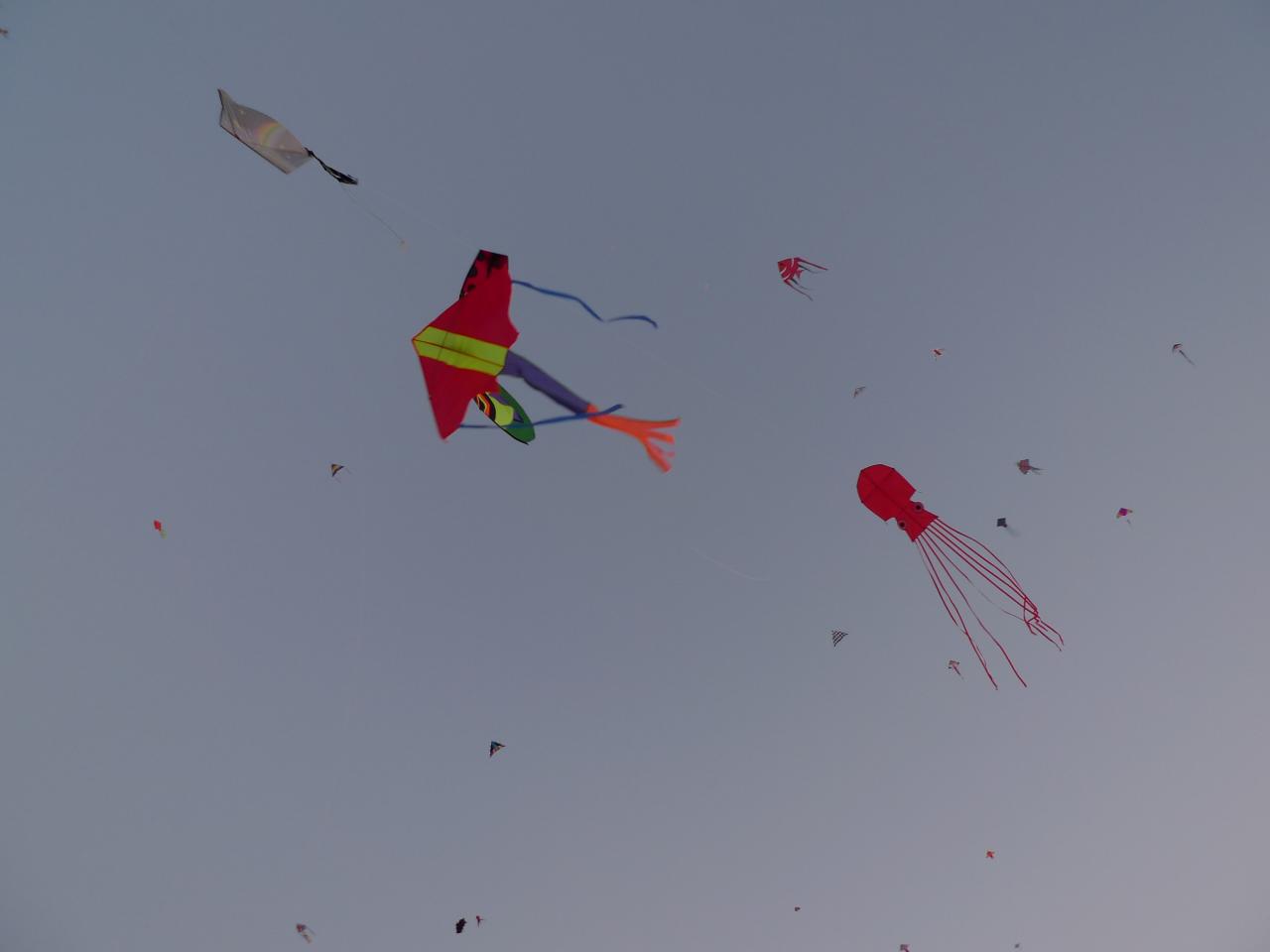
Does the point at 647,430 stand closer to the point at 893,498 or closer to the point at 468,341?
the point at 468,341

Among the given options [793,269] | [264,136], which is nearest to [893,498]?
[793,269]

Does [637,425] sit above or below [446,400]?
above

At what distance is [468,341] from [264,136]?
90.6 inches

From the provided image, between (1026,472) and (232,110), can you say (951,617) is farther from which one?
(232,110)

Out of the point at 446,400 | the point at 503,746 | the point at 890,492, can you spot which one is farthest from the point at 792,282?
the point at 503,746

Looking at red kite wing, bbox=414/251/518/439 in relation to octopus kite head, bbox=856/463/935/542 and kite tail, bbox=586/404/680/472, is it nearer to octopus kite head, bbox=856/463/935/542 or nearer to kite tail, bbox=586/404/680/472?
kite tail, bbox=586/404/680/472

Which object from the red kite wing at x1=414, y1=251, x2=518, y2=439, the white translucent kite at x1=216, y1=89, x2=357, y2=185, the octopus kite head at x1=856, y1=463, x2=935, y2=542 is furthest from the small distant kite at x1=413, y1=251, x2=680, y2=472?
the octopus kite head at x1=856, y1=463, x2=935, y2=542

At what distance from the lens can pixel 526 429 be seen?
6.56 m

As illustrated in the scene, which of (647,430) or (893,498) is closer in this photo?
(647,430)

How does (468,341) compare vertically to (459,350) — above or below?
above

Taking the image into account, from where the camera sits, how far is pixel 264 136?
5477 millimetres

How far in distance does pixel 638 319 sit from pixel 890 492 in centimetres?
322

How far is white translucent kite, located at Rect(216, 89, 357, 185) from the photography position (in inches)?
212

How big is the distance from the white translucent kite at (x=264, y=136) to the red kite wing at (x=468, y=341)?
124 cm
